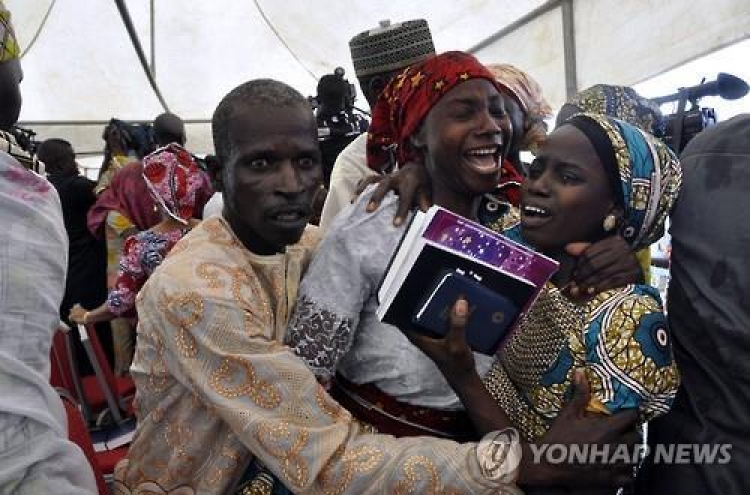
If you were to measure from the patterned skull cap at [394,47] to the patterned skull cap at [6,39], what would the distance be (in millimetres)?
1478

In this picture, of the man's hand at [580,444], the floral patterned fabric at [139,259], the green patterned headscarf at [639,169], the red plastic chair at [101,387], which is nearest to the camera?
the man's hand at [580,444]

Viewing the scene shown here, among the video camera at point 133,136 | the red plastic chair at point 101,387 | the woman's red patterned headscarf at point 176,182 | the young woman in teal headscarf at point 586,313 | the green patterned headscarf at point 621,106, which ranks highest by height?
the green patterned headscarf at point 621,106

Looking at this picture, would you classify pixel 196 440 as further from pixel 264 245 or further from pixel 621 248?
pixel 621 248

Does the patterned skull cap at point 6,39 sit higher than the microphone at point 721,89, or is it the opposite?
the patterned skull cap at point 6,39

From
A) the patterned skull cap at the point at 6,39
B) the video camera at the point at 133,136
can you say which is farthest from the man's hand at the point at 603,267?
the video camera at the point at 133,136

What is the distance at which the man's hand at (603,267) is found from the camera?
4.13ft

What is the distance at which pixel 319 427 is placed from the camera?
1214 mm

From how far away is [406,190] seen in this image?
1425 millimetres

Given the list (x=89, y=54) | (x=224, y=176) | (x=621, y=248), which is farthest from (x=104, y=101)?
(x=621, y=248)

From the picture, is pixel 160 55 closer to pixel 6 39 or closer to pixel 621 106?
pixel 621 106

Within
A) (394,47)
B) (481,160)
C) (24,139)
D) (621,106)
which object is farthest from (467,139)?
(24,139)

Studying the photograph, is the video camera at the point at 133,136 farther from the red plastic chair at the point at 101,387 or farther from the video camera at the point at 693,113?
the video camera at the point at 693,113

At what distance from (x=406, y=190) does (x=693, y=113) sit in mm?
1376

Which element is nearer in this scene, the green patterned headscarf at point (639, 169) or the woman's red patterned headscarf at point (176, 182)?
the green patterned headscarf at point (639, 169)
